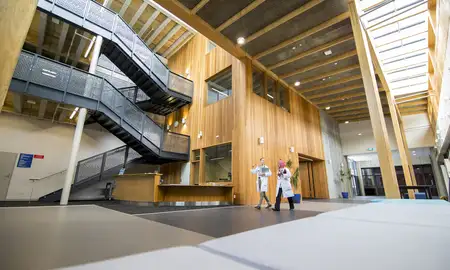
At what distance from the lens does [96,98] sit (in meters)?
7.38

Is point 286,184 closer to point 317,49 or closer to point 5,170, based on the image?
point 317,49

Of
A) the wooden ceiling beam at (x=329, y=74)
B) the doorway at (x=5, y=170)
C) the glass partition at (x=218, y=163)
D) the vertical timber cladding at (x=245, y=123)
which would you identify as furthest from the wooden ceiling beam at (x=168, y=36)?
the doorway at (x=5, y=170)

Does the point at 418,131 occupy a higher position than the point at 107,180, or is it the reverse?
the point at 418,131

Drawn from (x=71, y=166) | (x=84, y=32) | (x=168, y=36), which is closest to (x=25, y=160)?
(x=71, y=166)

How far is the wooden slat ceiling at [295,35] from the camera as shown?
6184 millimetres

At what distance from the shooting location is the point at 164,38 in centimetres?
1276

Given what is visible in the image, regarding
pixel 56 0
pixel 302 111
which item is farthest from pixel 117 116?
pixel 302 111

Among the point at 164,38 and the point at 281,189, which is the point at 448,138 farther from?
the point at 164,38

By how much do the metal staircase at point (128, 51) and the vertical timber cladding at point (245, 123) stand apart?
1149 mm

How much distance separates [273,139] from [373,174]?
13.7 metres

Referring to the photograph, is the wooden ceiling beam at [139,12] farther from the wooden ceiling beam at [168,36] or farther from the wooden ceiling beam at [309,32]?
the wooden ceiling beam at [309,32]

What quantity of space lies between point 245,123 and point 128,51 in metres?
5.80

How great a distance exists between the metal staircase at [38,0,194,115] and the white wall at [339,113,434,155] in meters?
12.2

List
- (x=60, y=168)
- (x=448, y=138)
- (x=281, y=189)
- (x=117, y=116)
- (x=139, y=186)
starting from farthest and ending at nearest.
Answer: (x=60, y=168)
(x=448, y=138)
(x=117, y=116)
(x=139, y=186)
(x=281, y=189)
